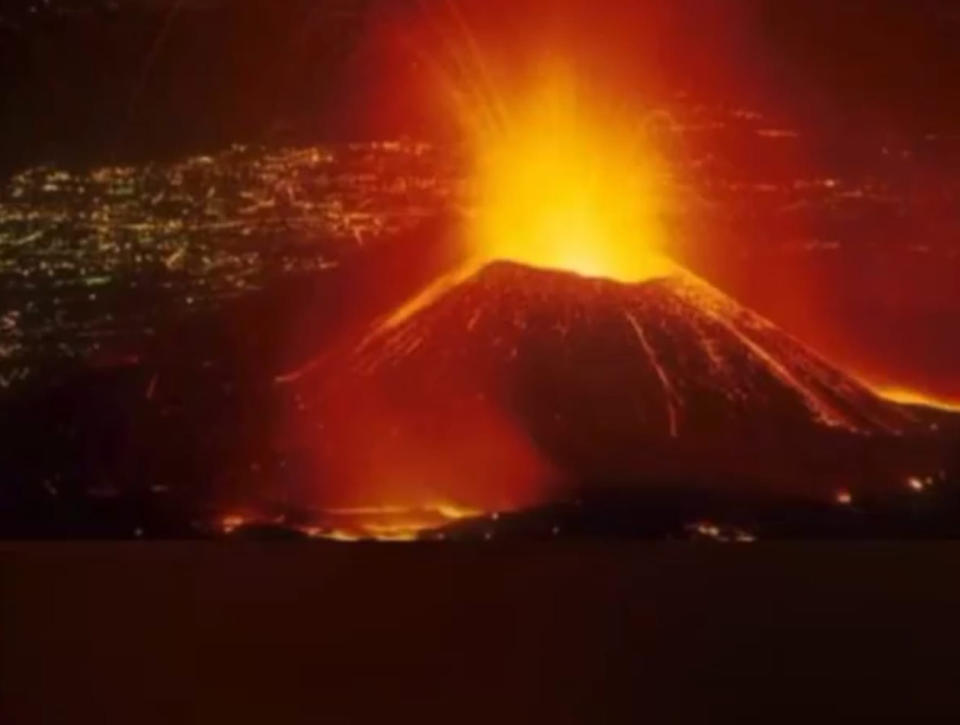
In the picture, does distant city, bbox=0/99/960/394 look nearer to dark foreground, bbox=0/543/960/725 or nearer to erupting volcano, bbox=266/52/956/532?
erupting volcano, bbox=266/52/956/532

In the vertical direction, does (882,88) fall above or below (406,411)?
above

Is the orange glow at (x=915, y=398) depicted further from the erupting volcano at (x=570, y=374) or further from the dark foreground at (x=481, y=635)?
the dark foreground at (x=481, y=635)

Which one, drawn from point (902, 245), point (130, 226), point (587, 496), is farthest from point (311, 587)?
point (902, 245)

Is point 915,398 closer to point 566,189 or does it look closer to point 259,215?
point 566,189

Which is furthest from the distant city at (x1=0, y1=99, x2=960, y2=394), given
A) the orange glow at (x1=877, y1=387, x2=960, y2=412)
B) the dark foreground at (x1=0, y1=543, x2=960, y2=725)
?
the dark foreground at (x1=0, y1=543, x2=960, y2=725)

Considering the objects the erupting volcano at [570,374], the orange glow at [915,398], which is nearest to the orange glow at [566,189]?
the erupting volcano at [570,374]

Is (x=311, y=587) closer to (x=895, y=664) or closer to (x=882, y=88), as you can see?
(x=895, y=664)

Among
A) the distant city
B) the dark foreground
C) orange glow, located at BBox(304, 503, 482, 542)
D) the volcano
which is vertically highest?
the distant city

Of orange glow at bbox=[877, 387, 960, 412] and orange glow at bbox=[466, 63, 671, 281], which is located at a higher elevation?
orange glow at bbox=[466, 63, 671, 281]
